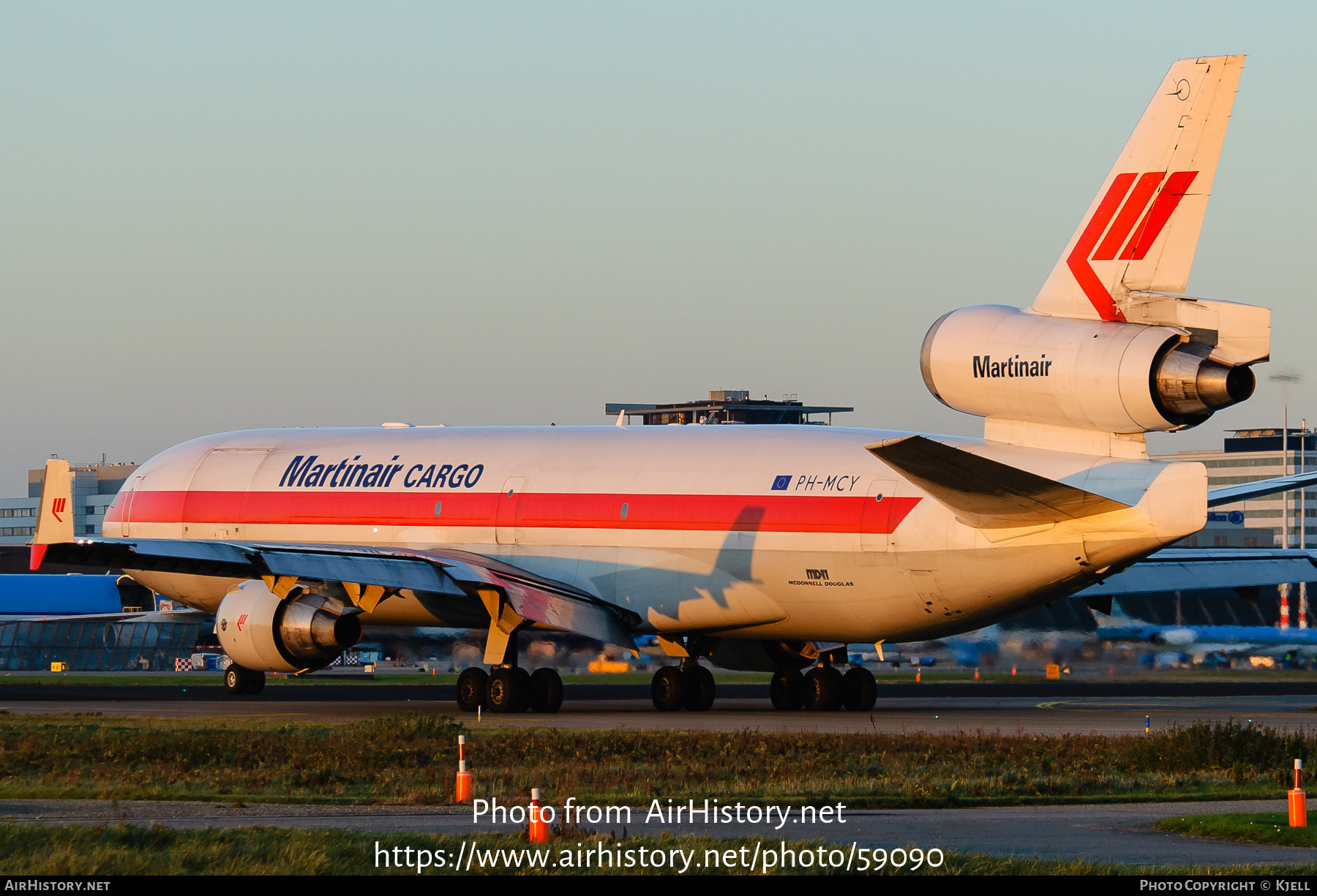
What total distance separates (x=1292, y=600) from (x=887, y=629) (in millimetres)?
69091

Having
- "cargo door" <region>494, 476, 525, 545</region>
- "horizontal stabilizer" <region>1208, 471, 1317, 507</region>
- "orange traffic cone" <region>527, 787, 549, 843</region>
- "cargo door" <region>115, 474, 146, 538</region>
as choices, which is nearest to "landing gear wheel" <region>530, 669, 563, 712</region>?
"cargo door" <region>494, 476, 525, 545</region>

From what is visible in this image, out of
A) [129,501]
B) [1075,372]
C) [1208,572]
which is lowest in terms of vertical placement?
[1208,572]

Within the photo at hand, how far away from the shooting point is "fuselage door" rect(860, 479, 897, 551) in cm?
3238

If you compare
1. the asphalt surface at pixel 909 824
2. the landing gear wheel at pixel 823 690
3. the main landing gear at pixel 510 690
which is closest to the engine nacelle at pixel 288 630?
the main landing gear at pixel 510 690

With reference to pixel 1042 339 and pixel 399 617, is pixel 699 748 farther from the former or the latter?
pixel 399 617

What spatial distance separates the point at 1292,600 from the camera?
3740 inches

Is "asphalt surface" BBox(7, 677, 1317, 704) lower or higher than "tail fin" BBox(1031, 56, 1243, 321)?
lower

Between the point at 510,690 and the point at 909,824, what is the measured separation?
1882 cm

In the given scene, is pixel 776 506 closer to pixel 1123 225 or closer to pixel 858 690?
pixel 858 690

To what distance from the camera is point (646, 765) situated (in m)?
23.2

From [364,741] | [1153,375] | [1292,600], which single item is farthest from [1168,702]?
[1292,600]

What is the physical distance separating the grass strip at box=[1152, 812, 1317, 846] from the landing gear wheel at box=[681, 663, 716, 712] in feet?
63.5

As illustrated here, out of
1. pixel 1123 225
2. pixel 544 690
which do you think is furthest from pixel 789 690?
pixel 1123 225

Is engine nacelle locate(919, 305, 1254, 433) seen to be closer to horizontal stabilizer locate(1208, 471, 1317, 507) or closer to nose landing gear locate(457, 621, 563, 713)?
horizontal stabilizer locate(1208, 471, 1317, 507)
